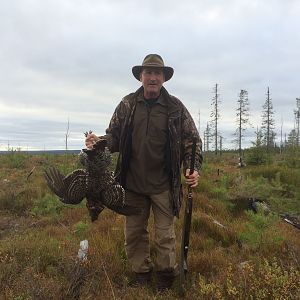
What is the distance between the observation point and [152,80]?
5500mm

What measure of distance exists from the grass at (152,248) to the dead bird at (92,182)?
88 centimetres

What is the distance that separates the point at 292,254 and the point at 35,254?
3568mm

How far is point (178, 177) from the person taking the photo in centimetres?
562

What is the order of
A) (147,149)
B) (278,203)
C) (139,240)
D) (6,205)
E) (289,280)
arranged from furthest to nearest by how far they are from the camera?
(6,205) < (278,203) < (139,240) < (147,149) < (289,280)

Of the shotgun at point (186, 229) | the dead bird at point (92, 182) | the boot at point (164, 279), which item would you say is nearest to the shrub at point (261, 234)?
the shotgun at point (186, 229)

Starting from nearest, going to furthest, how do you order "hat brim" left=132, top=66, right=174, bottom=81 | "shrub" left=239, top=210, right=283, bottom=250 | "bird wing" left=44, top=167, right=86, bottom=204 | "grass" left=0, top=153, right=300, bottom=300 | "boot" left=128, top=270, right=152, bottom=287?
"bird wing" left=44, top=167, right=86, bottom=204
"grass" left=0, top=153, right=300, bottom=300
"hat brim" left=132, top=66, right=174, bottom=81
"boot" left=128, top=270, right=152, bottom=287
"shrub" left=239, top=210, right=283, bottom=250

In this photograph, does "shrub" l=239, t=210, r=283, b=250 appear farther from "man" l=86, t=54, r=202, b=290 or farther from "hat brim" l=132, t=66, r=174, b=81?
"hat brim" l=132, t=66, r=174, b=81

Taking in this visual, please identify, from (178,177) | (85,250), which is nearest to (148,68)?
(178,177)

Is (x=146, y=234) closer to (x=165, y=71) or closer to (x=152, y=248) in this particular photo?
(x=152, y=248)

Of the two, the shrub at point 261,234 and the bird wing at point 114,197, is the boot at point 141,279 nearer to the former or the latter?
the bird wing at point 114,197

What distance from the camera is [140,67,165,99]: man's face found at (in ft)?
18.0

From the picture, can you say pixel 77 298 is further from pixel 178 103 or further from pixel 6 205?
pixel 6 205

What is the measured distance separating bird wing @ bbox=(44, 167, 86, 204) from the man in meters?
1.08

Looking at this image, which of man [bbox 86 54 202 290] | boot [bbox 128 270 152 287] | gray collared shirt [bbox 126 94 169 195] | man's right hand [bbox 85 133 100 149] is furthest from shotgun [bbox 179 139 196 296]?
man's right hand [bbox 85 133 100 149]
